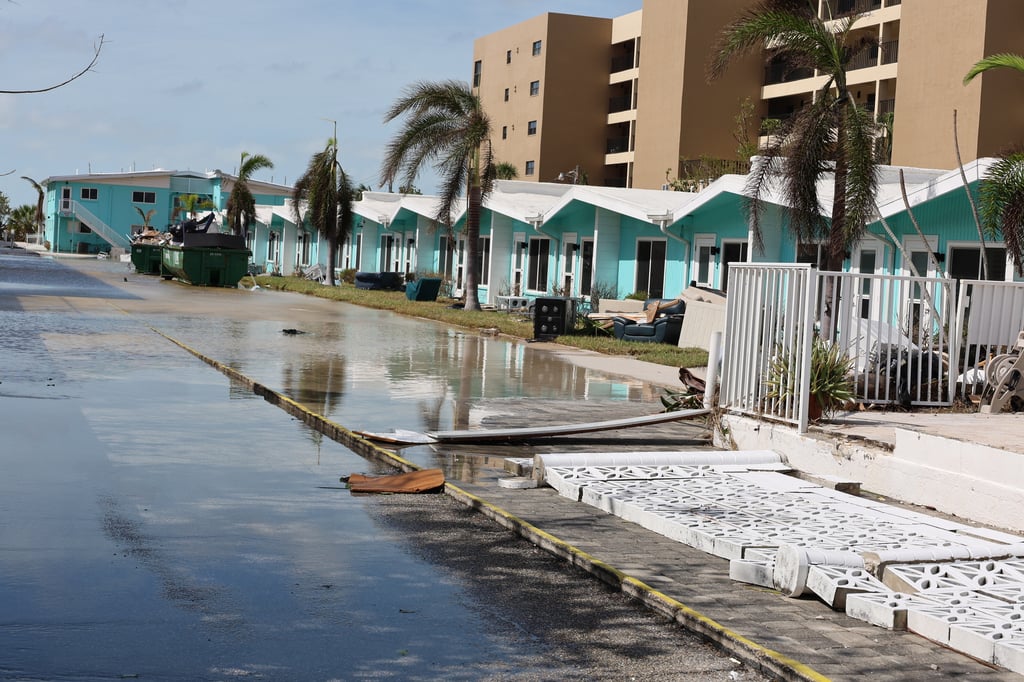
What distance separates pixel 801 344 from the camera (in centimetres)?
1047

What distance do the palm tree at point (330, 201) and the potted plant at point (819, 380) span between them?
4215 centimetres

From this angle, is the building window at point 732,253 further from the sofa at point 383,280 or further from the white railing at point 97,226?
the white railing at point 97,226

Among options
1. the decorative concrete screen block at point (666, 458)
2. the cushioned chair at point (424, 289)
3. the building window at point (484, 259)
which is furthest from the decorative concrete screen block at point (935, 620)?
the cushioned chair at point (424, 289)

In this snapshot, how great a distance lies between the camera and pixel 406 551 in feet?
23.9

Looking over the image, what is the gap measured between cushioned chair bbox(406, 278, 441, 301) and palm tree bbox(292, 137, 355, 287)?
11213mm

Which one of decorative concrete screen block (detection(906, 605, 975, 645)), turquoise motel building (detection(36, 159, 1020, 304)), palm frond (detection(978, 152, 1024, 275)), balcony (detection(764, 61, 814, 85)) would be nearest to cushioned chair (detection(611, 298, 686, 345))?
turquoise motel building (detection(36, 159, 1020, 304))

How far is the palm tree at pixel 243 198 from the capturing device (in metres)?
68.1

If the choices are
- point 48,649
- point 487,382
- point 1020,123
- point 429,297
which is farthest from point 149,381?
point 1020,123

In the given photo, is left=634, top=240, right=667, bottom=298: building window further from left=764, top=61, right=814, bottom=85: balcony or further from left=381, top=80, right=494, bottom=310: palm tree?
left=764, top=61, right=814, bottom=85: balcony

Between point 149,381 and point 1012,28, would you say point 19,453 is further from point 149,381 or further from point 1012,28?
point 1012,28

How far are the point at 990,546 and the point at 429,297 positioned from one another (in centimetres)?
3507

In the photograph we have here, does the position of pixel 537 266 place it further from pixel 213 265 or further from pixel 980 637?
pixel 980 637

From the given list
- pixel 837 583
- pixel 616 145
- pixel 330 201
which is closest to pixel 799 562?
pixel 837 583

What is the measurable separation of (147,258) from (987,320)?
2067 inches
